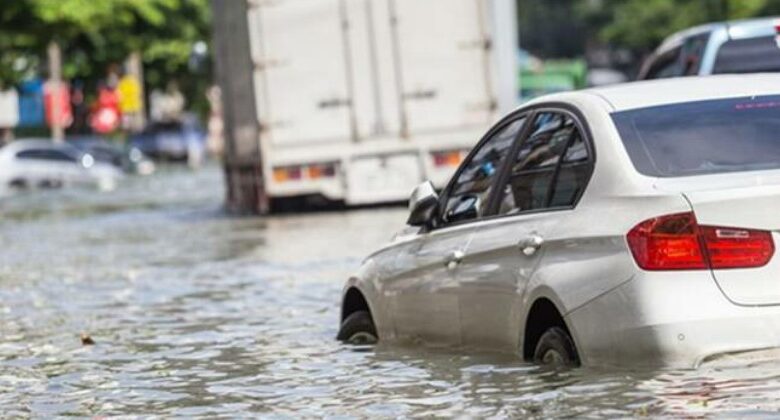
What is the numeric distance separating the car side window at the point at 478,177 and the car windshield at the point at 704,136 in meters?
0.92

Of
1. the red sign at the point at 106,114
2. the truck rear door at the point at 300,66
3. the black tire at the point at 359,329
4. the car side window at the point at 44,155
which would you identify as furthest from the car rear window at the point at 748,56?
the red sign at the point at 106,114

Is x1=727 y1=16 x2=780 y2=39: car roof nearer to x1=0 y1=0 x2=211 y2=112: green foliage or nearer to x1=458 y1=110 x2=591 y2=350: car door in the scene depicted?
x1=458 y1=110 x2=591 y2=350: car door

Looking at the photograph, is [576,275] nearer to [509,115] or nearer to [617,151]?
[617,151]

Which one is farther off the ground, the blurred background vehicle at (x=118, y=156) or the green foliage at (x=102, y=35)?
the green foliage at (x=102, y=35)

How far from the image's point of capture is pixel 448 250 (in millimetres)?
10266

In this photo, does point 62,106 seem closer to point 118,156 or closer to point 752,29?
point 118,156

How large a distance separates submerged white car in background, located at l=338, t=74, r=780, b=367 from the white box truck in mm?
15845

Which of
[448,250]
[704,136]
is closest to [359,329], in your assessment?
[448,250]

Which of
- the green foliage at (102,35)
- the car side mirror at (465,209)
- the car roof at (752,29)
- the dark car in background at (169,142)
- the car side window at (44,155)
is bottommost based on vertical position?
the dark car in background at (169,142)

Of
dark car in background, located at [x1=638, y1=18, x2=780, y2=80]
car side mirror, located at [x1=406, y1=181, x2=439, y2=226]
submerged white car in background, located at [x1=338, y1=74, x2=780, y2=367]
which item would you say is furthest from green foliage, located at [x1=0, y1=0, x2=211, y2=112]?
submerged white car in background, located at [x1=338, y1=74, x2=780, y2=367]

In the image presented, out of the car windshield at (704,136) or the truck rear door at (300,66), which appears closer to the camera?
the car windshield at (704,136)

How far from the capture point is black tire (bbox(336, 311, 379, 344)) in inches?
464

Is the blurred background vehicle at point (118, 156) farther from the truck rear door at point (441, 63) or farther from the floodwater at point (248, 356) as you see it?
the floodwater at point (248, 356)

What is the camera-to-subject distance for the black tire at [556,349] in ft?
29.9
